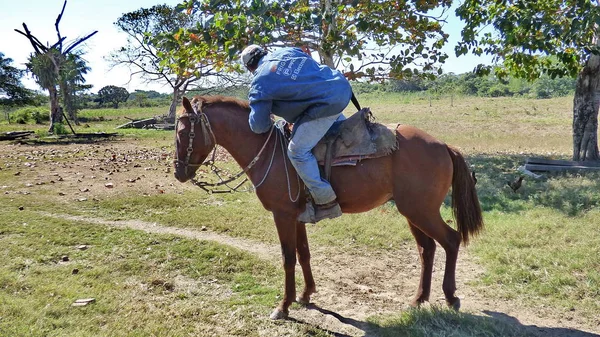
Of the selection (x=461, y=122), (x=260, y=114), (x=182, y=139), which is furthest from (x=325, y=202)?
(x=461, y=122)

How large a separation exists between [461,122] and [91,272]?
82.3ft

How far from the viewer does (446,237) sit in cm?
445

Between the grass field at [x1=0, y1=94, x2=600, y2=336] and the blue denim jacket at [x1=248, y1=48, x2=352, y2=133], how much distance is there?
2.15 metres

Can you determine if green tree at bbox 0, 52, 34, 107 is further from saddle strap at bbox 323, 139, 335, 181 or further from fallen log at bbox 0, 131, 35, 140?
saddle strap at bbox 323, 139, 335, 181

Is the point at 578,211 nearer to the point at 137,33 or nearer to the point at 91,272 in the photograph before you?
the point at 91,272

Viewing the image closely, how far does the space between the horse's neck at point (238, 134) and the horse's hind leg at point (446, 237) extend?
70.2 inches

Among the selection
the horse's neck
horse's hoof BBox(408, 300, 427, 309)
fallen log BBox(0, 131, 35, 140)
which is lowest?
horse's hoof BBox(408, 300, 427, 309)

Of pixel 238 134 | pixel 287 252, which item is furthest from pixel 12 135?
pixel 287 252

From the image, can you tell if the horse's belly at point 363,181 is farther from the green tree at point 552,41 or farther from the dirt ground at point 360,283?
the green tree at point 552,41

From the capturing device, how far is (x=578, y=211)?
7141 millimetres

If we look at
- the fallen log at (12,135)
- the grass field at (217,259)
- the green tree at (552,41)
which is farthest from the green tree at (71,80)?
the green tree at (552,41)

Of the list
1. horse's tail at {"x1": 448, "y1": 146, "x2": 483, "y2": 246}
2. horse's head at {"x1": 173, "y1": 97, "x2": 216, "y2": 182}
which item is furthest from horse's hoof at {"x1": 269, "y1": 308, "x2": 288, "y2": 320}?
horse's tail at {"x1": 448, "y1": 146, "x2": 483, "y2": 246}

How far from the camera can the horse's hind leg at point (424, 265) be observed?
185 inches

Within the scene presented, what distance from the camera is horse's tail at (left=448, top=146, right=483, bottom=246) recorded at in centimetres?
458
